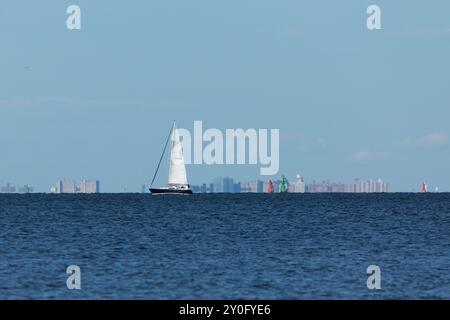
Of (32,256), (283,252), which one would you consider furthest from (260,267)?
(32,256)

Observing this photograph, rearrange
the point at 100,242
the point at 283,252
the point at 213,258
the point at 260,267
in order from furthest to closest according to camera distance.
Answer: the point at 100,242 → the point at 283,252 → the point at 213,258 → the point at 260,267

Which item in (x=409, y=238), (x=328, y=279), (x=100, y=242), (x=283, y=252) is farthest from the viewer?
(x=409, y=238)

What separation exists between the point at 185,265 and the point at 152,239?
23.7 metres

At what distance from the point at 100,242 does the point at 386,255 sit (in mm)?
24811

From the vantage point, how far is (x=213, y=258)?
220 ft

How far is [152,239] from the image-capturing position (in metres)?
85.4

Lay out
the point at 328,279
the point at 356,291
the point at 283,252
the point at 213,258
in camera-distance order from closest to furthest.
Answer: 1. the point at 356,291
2. the point at 328,279
3. the point at 213,258
4. the point at 283,252

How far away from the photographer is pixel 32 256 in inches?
2697

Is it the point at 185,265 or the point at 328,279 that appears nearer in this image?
the point at 328,279
